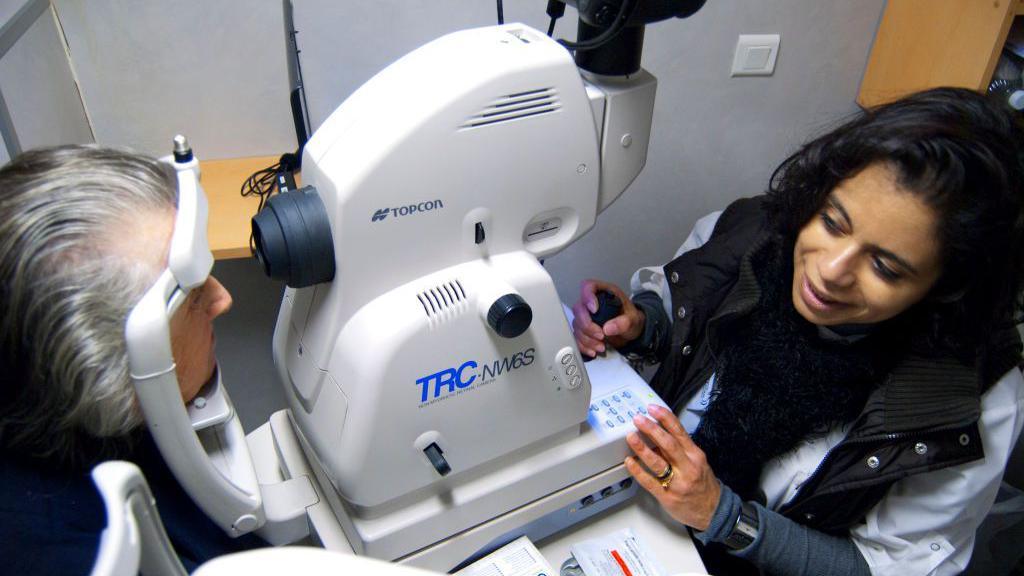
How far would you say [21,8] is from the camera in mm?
1226

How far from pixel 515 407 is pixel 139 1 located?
125cm

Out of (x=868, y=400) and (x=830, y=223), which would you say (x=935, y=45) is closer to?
(x=830, y=223)

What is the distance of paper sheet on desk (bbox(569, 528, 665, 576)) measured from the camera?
905 millimetres

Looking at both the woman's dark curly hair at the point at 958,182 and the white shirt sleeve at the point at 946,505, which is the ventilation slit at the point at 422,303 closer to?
the woman's dark curly hair at the point at 958,182

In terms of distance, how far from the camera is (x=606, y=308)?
1.16 metres

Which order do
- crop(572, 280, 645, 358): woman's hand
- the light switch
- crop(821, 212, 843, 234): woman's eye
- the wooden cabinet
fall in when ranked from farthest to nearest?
the light switch
the wooden cabinet
crop(572, 280, 645, 358): woman's hand
crop(821, 212, 843, 234): woman's eye

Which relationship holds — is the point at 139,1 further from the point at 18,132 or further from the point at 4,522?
the point at 4,522

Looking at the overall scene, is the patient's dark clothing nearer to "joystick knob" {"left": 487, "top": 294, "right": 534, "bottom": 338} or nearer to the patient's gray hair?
the patient's gray hair

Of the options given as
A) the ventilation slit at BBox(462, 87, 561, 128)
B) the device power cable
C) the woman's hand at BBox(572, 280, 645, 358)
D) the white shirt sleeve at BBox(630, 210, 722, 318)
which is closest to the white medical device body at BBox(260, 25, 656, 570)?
the ventilation slit at BBox(462, 87, 561, 128)

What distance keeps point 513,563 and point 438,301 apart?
387mm

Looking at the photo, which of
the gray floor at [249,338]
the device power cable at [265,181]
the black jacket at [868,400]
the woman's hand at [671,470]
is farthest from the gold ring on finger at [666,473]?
the gray floor at [249,338]

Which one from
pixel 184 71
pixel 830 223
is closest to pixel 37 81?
pixel 184 71

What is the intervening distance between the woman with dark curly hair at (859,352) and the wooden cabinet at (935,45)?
522 mm

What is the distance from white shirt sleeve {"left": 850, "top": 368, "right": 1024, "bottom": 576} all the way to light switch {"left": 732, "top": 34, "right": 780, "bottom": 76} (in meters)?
0.99
